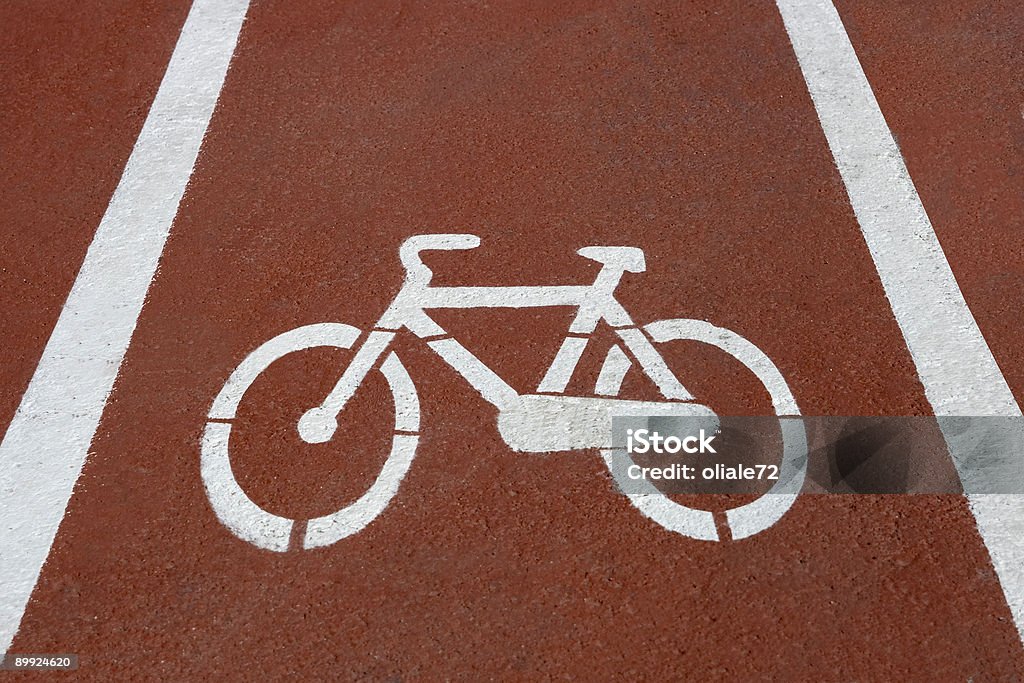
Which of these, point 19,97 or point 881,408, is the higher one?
point 19,97

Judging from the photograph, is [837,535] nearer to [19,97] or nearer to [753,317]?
[753,317]

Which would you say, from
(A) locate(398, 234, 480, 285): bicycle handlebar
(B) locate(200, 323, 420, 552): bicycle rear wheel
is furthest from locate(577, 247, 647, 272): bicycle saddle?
(B) locate(200, 323, 420, 552): bicycle rear wheel

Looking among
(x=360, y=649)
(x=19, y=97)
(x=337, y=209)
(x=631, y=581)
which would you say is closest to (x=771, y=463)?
(x=631, y=581)

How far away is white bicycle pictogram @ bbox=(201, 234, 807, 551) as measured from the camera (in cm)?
373

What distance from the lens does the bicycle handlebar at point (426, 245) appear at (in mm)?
4625

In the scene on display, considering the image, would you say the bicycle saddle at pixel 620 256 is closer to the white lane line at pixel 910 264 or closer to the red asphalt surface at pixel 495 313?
the red asphalt surface at pixel 495 313

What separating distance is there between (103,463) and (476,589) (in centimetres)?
162

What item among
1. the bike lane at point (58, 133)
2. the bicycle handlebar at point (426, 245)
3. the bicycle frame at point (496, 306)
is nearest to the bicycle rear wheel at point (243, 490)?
the bicycle frame at point (496, 306)

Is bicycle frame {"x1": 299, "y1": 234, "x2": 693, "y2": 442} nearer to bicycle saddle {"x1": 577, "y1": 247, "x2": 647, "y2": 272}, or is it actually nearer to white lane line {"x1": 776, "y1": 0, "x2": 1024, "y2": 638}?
bicycle saddle {"x1": 577, "y1": 247, "x2": 647, "y2": 272}

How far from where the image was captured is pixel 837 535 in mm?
3633

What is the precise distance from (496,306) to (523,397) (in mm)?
558

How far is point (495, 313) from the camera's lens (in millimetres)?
4457

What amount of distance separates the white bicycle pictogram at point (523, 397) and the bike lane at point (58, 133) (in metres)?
1.15

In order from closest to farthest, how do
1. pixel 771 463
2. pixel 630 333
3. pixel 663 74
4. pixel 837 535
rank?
pixel 837 535 < pixel 771 463 < pixel 630 333 < pixel 663 74
